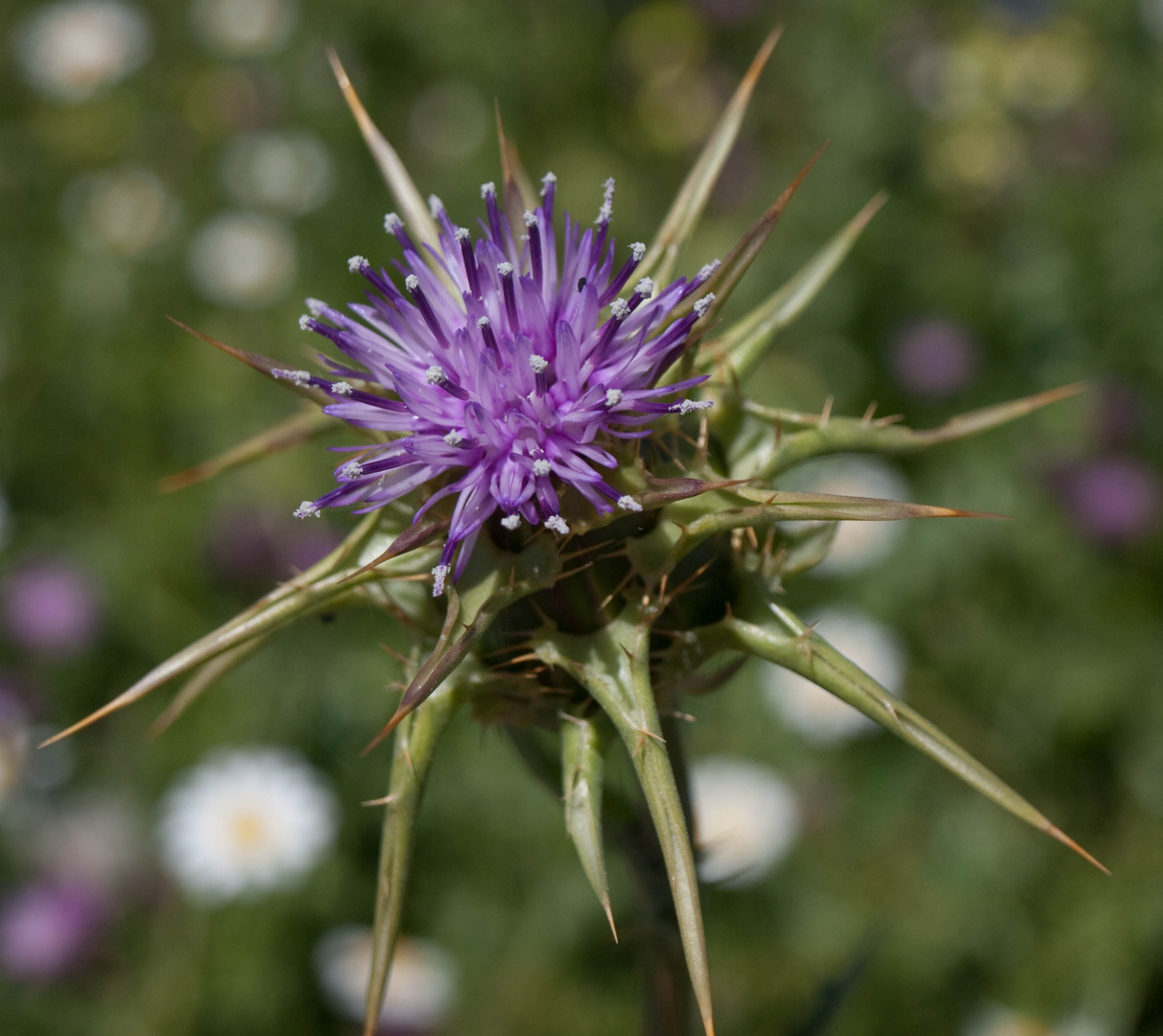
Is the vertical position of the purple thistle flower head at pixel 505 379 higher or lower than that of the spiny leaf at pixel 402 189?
lower

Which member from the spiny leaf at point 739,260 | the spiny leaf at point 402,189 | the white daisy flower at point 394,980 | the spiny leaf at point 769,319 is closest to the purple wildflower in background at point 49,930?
the white daisy flower at point 394,980

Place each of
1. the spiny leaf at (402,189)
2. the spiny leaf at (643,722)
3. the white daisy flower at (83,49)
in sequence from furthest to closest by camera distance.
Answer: the white daisy flower at (83,49) → the spiny leaf at (402,189) → the spiny leaf at (643,722)

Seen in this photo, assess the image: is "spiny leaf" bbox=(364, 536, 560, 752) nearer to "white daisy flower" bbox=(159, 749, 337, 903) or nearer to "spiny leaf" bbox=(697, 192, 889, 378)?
"spiny leaf" bbox=(697, 192, 889, 378)

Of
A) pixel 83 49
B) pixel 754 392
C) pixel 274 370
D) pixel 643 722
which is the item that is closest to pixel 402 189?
pixel 274 370

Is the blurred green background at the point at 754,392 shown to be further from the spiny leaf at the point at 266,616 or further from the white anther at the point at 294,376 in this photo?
the white anther at the point at 294,376

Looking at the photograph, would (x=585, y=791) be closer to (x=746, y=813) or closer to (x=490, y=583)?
(x=490, y=583)

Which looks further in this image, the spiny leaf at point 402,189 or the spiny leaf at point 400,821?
the spiny leaf at point 402,189

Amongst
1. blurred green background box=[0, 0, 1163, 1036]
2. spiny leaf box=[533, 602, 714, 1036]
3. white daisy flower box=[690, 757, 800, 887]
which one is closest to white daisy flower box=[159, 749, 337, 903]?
blurred green background box=[0, 0, 1163, 1036]
